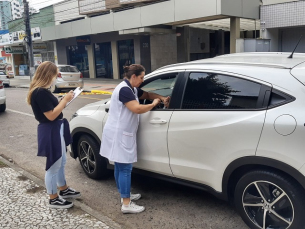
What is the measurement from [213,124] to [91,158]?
7.10 feet

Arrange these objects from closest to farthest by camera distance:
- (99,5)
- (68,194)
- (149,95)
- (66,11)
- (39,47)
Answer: (149,95) → (68,194) → (99,5) → (66,11) → (39,47)

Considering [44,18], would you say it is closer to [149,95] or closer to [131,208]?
[149,95]

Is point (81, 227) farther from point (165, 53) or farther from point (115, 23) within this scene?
point (165, 53)

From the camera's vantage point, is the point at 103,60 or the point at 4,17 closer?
the point at 103,60

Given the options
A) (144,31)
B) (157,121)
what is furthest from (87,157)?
(144,31)

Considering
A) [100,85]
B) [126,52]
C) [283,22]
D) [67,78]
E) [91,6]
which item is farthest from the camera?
[91,6]

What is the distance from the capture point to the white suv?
8.70ft

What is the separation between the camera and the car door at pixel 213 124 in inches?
112

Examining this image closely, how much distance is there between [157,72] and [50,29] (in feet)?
83.4

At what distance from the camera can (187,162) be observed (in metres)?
3.33

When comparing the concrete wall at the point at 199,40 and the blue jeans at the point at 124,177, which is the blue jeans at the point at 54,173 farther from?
the concrete wall at the point at 199,40

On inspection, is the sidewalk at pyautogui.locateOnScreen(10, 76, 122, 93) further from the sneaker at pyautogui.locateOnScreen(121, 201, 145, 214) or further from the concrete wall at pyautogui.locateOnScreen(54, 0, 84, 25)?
the sneaker at pyautogui.locateOnScreen(121, 201, 145, 214)

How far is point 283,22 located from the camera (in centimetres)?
1540

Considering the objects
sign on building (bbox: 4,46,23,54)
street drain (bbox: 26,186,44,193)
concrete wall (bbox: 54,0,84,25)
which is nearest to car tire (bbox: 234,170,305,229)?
street drain (bbox: 26,186,44,193)
